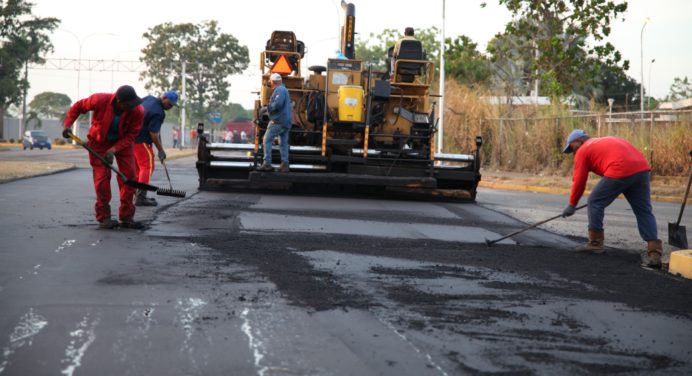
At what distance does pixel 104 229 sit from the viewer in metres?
9.48

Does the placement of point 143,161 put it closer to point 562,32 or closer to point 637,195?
point 637,195

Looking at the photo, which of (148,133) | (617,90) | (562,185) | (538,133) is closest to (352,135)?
(148,133)

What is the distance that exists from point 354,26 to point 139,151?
7.46 meters

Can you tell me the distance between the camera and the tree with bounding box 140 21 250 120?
219 feet

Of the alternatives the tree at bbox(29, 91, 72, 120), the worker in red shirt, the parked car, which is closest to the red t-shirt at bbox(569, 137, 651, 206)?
the worker in red shirt

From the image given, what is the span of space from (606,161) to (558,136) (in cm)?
1804

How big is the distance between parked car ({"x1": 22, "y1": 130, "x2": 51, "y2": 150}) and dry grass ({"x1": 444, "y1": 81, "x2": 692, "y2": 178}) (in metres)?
26.8

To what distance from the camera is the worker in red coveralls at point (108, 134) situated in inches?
370

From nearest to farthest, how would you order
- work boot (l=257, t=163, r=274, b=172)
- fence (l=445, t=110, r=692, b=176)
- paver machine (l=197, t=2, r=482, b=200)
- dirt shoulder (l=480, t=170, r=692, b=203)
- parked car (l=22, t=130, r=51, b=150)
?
work boot (l=257, t=163, r=274, b=172)
paver machine (l=197, t=2, r=482, b=200)
dirt shoulder (l=480, t=170, r=692, b=203)
fence (l=445, t=110, r=692, b=176)
parked car (l=22, t=130, r=51, b=150)

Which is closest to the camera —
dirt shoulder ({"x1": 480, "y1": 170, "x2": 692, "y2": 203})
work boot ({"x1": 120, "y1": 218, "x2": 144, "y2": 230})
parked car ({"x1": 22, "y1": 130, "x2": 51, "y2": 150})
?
work boot ({"x1": 120, "y1": 218, "x2": 144, "y2": 230})

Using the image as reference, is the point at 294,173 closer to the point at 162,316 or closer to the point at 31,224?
the point at 31,224

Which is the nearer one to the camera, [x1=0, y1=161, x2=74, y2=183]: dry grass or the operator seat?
the operator seat

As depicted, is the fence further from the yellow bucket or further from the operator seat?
the yellow bucket

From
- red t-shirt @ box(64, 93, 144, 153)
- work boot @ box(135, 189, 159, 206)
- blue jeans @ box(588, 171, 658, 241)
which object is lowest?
work boot @ box(135, 189, 159, 206)
